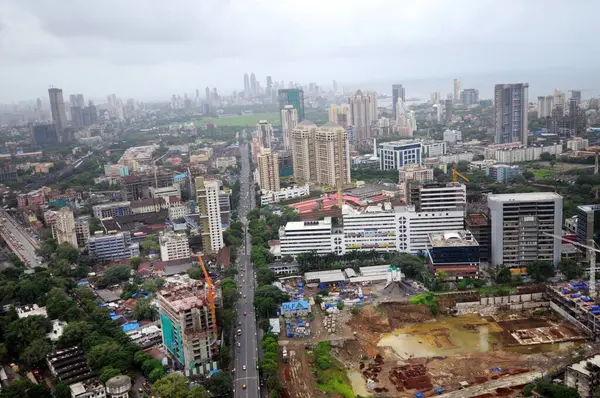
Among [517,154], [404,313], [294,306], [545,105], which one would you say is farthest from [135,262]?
Result: [545,105]

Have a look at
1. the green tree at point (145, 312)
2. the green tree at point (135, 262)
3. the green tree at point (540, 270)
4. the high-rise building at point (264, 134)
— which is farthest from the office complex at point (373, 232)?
the high-rise building at point (264, 134)

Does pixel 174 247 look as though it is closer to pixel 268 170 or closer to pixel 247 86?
pixel 268 170

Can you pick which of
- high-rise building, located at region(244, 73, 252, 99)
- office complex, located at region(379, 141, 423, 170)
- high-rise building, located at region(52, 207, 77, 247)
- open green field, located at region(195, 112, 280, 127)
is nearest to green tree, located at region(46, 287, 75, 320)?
high-rise building, located at region(52, 207, 77, 247)

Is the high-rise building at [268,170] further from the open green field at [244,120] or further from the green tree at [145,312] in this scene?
the open green field at [244,120]

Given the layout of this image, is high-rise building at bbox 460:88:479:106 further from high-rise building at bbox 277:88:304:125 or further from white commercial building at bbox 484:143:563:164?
white commercial building at bbox 484:143:563:164

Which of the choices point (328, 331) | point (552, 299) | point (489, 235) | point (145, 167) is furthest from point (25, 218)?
point (552, 299)
